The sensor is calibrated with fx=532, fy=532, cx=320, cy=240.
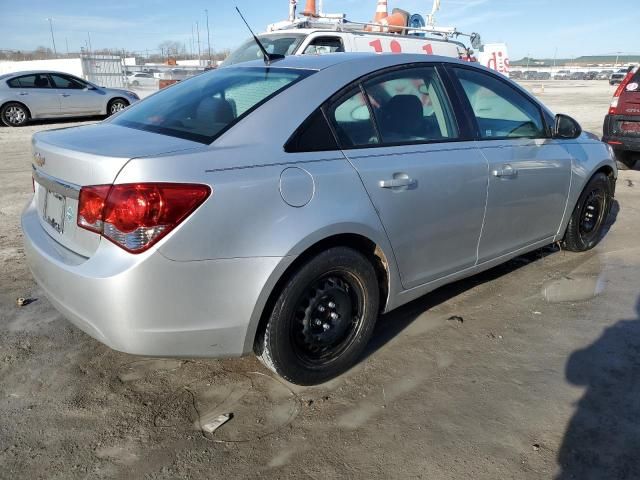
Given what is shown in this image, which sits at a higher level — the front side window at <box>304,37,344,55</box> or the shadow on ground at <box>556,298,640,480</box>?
the front side window at <box>304,37,344,55</box>

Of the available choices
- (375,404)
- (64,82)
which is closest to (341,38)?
(375,404)

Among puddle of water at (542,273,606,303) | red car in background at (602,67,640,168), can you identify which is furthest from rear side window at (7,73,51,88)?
puddle of water at (542,273,606,303)

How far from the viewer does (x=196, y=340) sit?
237cm

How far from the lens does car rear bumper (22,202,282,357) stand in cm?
218

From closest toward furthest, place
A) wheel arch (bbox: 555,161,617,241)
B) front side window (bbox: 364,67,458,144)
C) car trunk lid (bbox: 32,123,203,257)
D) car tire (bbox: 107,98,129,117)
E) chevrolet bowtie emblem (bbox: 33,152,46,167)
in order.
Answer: car trunk lid (bbox: 32,123,203,257) < chevrolet bowtie emblem (bbox: 33,152,46,167) < front side window (bbox: 364,67,458,144) < wheel arch (bbox: 555,161,617,241) < car tire (bbox: 107,98,129,117)

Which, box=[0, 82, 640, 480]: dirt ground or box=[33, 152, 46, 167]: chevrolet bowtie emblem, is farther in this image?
box=[33, 152, 46, 167]: chevrolet bowtie emblem

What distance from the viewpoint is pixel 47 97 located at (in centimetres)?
1440

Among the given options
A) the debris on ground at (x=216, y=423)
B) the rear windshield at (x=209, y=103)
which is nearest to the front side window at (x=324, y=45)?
the rear windshield at (x=209, y=103)

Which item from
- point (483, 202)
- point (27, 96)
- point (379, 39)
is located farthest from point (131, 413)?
point (27, 96)

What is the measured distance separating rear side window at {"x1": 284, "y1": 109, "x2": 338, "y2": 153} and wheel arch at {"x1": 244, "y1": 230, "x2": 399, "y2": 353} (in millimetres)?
436

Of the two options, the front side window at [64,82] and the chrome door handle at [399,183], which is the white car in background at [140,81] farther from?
the chrome door handle at [399,183]

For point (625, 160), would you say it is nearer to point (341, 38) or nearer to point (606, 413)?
point (341, 38)

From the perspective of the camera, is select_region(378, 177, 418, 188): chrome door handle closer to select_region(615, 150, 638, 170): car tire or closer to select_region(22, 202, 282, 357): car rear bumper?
select_region(22, 202, 282, 357): car rear bumper

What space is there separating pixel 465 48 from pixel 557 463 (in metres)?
10.4
